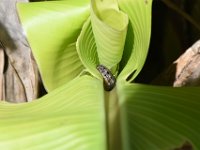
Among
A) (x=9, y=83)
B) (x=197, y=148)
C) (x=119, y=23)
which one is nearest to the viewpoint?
(x=197, y=148)

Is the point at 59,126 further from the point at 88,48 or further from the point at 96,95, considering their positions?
the point at 88,48

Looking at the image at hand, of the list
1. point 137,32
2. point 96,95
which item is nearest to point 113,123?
point 96,95

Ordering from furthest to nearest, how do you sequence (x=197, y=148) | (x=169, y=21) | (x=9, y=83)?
(x=169, y=21), (x=9, y=83), (x=197, y=148)

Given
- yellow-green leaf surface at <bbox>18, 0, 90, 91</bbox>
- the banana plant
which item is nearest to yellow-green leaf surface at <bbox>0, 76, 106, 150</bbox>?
the banana plant

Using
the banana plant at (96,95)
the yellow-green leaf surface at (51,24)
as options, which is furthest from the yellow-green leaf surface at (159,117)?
the yellow-green leaf surface at (51,24)

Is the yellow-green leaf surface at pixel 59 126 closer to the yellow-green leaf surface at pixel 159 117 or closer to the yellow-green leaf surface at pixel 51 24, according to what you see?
the yellow-green leaf surface at pixel 159 117

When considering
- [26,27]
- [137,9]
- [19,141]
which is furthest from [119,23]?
[19,141]

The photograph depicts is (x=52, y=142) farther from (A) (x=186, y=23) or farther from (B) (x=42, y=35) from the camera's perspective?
(A) (x=186, y=23)
